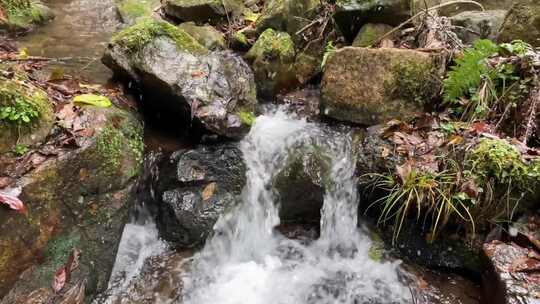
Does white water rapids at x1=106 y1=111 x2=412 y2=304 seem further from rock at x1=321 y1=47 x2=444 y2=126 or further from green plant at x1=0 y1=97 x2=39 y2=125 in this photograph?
green plant at x1=0 y1=97 x2=39 y2=125

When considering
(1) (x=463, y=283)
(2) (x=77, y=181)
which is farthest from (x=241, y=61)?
(1) (x=463, y=283)

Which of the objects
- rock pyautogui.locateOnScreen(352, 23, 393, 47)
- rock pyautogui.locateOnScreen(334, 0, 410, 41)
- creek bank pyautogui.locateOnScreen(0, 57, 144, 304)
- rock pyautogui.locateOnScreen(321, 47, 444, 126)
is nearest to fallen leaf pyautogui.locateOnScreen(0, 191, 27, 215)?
creek bank pyautogui.locateOnScreen(0, 57, 144, 304)

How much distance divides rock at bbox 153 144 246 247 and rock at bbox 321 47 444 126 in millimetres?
1708

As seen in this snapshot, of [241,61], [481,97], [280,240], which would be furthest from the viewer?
[241,61]

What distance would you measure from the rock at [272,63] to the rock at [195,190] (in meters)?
1.76

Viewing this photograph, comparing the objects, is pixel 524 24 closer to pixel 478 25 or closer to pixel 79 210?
pixel 478 25

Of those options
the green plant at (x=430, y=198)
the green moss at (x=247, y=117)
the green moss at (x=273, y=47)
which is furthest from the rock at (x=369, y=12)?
the green plant at (x=430, y=198)

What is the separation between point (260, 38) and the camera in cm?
640

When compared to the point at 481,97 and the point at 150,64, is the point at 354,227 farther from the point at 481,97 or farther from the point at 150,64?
the point at 150,64

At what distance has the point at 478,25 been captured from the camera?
6.12 metres

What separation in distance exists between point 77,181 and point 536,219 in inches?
179

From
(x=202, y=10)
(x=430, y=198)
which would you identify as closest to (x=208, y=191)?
(x=430, y=198)

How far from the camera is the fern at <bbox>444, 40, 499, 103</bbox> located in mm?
4566

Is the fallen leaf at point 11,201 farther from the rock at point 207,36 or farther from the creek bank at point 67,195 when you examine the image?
the rock at point 207,36
